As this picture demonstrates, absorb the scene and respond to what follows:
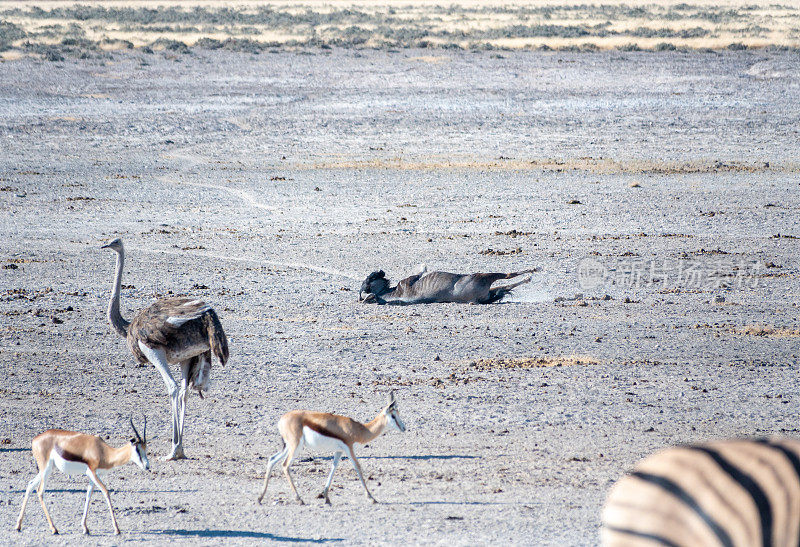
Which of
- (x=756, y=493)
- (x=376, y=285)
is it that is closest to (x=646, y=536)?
(x=756, y=493)

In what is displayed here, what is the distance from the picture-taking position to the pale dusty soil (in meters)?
7.20

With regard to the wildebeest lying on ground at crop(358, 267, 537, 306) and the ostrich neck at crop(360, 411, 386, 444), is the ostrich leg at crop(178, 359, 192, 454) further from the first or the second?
the wildebeest lying on ground at crop(358, 267, 537, 306)

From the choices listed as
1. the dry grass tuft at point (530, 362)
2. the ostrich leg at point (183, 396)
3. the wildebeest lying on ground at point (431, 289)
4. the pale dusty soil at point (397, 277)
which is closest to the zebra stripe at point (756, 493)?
the pale dusty soil at point (397, 277)

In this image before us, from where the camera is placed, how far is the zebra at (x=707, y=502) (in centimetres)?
291

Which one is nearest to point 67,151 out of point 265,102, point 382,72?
point 265,102

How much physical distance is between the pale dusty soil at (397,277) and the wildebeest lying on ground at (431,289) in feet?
0.75

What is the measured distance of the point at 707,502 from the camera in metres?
2.92

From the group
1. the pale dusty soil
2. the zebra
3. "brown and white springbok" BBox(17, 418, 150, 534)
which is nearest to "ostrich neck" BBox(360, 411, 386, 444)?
the pale dusty soil

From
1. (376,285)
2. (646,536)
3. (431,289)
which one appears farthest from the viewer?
(431,289)

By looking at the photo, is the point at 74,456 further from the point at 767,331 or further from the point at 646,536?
the point at 767,331

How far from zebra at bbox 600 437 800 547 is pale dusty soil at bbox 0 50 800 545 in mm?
3114

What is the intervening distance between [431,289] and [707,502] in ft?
33.4

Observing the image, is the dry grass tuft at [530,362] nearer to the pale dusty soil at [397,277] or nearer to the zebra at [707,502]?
the pale dusty soil at [397,277]

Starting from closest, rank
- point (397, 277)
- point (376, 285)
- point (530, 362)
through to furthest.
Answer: point (530, 362)
point (376, 285)
point (397, 277)
